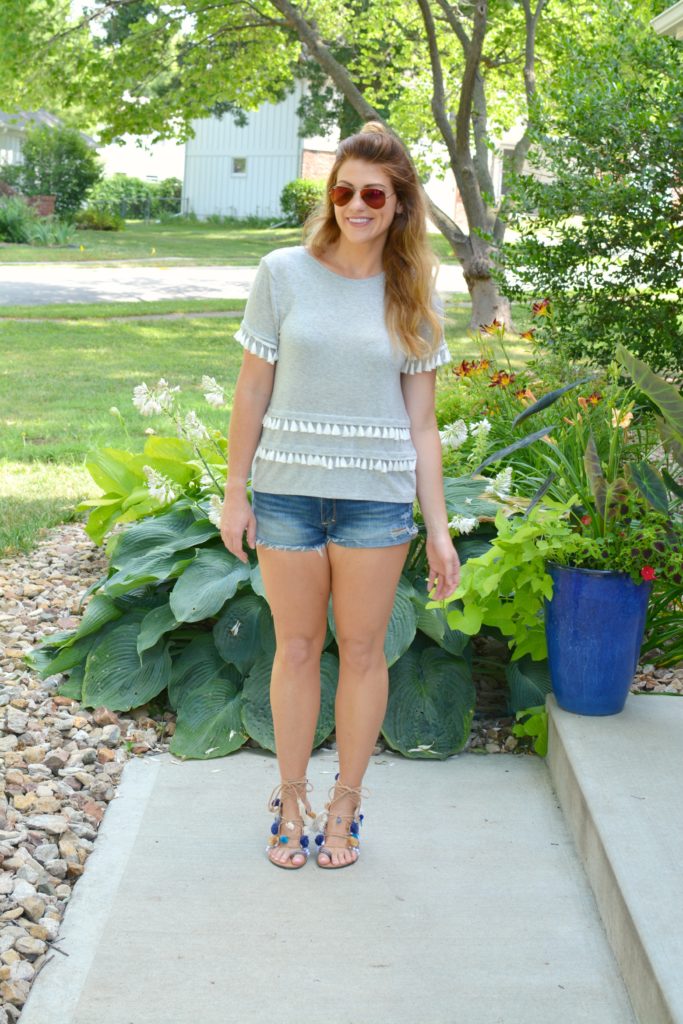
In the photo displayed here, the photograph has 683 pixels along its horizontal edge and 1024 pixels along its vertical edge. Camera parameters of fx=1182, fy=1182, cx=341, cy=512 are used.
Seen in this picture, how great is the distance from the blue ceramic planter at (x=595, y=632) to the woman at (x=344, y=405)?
741 mm

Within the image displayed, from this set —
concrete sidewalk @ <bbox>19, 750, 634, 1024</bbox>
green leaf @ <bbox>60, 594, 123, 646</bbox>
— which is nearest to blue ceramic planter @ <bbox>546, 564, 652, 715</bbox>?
concrete sidewalk @ <bbox>19, 750, 634, 1024</bbox>

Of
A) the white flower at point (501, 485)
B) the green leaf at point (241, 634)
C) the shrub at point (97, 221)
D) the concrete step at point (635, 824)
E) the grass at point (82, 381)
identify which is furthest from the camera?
the shrub at point (97, 221)

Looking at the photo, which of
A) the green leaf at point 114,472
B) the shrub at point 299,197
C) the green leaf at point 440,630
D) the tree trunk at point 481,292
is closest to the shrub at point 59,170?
the shrub at point 299,197

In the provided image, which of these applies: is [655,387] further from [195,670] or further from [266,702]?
[195,670]

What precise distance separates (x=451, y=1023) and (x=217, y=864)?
2.71 feet

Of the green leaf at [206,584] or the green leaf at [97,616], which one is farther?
the green leaf at [97,616]

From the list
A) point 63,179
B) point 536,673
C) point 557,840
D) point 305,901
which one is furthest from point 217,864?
point 63,179

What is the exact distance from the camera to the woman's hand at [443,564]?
291cm

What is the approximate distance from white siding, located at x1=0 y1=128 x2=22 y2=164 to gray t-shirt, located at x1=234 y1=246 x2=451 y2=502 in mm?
35417

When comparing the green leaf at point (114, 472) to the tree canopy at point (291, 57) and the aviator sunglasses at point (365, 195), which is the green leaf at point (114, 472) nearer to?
the aviator sunglasses at point (365, 195)

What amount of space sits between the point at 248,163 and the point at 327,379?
3583 centimetres

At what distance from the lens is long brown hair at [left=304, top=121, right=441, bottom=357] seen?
8.90 feet

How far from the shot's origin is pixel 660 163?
632 cm

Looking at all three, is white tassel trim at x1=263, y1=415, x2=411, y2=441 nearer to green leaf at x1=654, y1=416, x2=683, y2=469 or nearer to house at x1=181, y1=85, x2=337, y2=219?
green leaf at x1=654, y1=416, x2=683, y2=469
